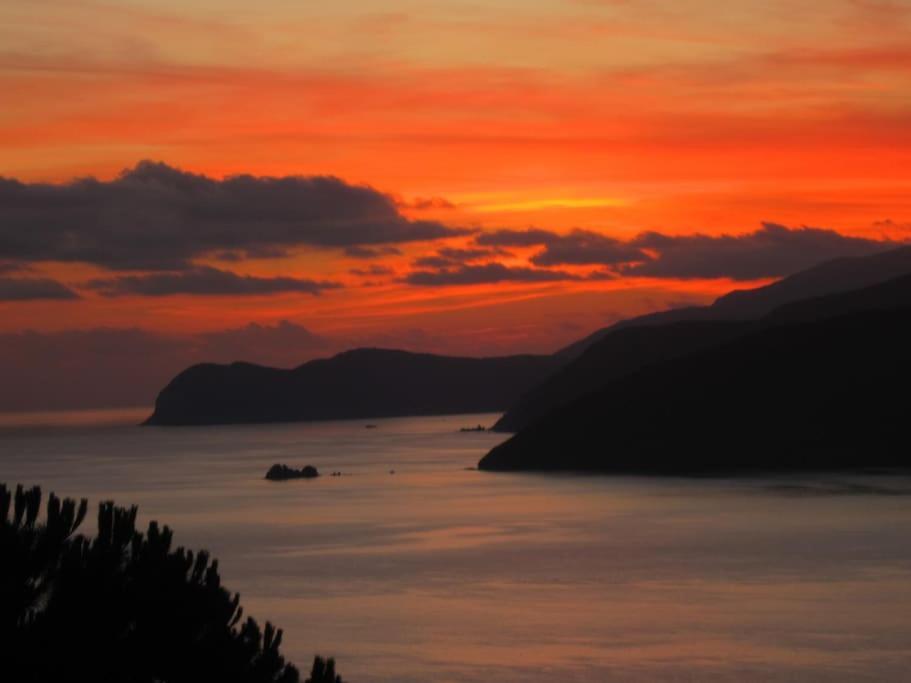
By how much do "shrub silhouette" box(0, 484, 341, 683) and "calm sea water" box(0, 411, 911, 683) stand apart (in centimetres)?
3384

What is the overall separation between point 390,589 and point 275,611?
9.64 meters

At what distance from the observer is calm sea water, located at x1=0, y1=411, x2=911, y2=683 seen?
63.6 m

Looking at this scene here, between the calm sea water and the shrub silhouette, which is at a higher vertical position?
the shrub silhouette

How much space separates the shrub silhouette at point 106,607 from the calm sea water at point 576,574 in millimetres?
33836

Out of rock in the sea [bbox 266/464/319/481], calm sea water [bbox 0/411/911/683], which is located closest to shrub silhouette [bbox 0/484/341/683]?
calm sea water [bbox 0/411/911/683]

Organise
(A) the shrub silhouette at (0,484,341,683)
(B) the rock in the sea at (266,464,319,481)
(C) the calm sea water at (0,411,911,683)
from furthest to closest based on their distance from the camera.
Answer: (B) the rock in the sea at (266,464,319,481)
(C) the calm sea water at (0,411,911,683)
(A) the shrub silhouette at (0,484,341,683)

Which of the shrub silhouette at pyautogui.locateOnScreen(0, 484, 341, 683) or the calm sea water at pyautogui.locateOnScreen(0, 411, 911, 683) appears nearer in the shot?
the shrub silhouette at pyautogui.locateOnScreen(0, 484, 341, 683)

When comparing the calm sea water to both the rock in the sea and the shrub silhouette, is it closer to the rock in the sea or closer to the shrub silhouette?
the rock in the sea

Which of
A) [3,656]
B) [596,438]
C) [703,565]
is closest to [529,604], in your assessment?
[703,565]

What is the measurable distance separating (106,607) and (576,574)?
7195 centimetres

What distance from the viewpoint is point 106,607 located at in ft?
80.3

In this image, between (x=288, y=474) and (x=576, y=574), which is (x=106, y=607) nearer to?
(x=576, y=574)

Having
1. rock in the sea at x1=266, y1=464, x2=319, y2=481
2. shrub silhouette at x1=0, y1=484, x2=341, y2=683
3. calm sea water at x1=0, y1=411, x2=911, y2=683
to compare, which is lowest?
calm sea water at x1=0, y1=411, x2=911, y2=683

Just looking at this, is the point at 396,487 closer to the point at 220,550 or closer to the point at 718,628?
the point at 220,550
